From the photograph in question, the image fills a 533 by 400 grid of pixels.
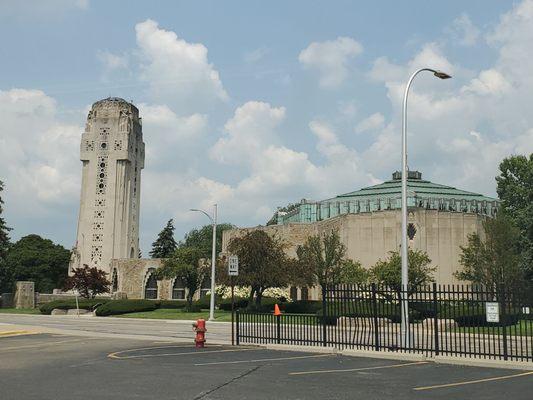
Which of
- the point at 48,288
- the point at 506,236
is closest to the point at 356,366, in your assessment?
the point at 506,236

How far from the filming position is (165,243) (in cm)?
11081

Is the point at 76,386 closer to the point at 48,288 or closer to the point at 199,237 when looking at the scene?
the point at 48,288

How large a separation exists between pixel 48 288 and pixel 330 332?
94976mm

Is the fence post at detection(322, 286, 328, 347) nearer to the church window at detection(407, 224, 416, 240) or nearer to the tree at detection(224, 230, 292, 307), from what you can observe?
the tree at detection(224, 230, 292, 307)

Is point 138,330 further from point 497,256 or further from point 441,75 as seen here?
point 497,256

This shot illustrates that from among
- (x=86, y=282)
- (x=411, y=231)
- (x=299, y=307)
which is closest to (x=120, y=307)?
(x=299, y=307)

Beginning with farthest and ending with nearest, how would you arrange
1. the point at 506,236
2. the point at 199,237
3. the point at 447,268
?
1. the point at 199,237
2. the point at 447,268
3. the point at 506,236

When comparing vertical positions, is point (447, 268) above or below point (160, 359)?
above

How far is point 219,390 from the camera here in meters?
11.1

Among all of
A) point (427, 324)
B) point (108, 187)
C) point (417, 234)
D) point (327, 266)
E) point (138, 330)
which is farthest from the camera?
point (108, 187)

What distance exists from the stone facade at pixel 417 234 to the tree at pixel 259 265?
11.5 m

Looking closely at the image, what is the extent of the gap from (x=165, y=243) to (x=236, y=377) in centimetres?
9973

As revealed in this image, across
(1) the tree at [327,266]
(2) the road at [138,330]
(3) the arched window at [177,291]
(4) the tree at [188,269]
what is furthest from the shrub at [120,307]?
(3) the arched window at [177,291]

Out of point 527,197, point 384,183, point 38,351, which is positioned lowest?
point 38,351
